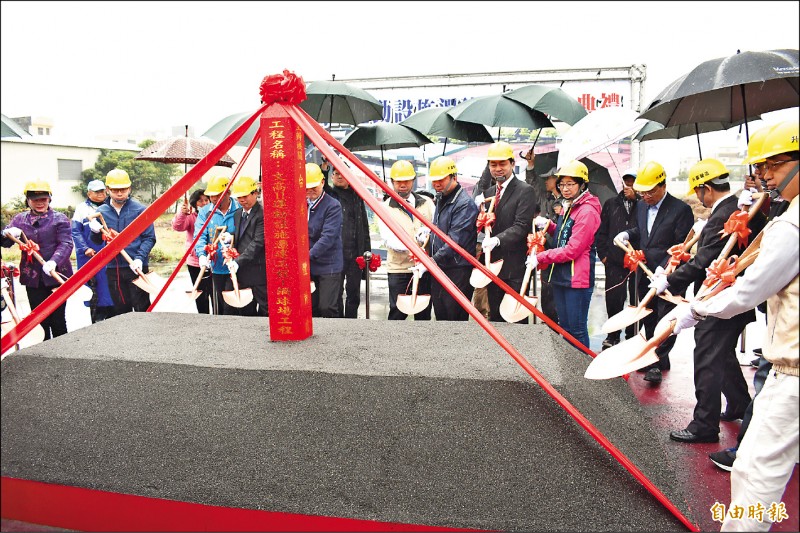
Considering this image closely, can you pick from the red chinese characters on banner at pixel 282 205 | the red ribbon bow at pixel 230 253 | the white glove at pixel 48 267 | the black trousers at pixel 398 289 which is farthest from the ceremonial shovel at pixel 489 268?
the white glove at pixel 48 267

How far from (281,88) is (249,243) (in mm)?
1959

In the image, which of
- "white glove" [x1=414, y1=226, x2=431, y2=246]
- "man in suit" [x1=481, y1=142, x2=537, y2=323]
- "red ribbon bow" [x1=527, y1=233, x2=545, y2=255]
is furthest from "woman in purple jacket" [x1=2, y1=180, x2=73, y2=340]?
"red ribbon bow" [x1=527, y1=233, x2=545, y2=255]

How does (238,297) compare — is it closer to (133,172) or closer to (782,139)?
(133,172)

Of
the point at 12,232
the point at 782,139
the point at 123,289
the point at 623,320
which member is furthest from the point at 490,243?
the point at 12,232

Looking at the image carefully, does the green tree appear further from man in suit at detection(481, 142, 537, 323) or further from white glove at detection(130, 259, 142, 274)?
man in suit at detection(481, 142, 537, 323)

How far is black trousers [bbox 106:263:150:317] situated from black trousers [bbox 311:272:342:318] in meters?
1.35

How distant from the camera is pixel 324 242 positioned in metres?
4.18

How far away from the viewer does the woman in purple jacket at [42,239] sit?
4109 mm

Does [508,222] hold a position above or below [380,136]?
below

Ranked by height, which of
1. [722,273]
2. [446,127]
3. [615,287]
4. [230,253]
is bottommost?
[615,287]

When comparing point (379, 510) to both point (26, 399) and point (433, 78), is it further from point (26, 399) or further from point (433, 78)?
point (433, 78)

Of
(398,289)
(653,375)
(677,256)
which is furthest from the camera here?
(398,289)

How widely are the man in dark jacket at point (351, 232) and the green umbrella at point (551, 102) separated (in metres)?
1.75

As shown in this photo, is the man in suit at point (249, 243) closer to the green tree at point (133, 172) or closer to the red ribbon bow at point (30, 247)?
the green tree at point (133, 172)
